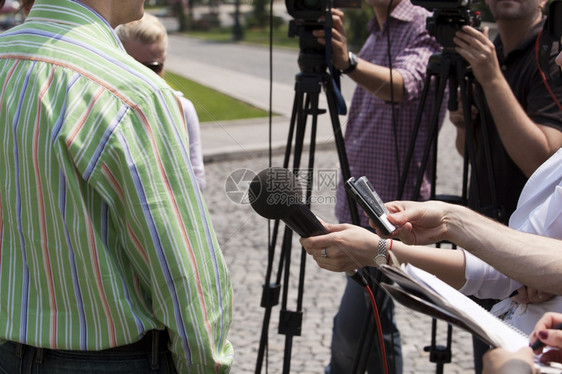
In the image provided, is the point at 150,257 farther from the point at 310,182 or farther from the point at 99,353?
the point at 310,182

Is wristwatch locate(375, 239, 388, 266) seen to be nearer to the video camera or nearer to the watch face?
the watch face

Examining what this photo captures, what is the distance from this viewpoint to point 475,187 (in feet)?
7.63

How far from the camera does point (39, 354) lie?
4.47ft

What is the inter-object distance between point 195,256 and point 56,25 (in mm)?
495

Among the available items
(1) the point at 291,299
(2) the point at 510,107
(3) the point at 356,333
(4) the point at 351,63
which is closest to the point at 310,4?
(4) the point at 351,63

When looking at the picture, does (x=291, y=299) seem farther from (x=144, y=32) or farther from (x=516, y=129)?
(x=516, y=129)

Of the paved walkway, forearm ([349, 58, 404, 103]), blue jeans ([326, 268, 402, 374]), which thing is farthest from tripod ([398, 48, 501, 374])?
blue jeans ([326, 268, 402, 374])

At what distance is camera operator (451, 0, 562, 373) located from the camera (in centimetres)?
220

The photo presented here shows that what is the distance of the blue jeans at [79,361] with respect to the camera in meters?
1.36

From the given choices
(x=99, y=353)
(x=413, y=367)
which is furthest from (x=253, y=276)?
(x=99, y=353)

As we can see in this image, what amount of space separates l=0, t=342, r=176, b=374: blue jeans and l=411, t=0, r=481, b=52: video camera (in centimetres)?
136

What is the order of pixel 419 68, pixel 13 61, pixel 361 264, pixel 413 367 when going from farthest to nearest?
1. pixel 413 367
2. pixel 419 68
3. pixel 361 264
4. pixel 13 61

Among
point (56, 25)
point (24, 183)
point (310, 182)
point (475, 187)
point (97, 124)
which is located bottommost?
point (475, 187)

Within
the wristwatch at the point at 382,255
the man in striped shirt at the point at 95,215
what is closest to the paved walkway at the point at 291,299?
the wristwatch at the point at 382,255
